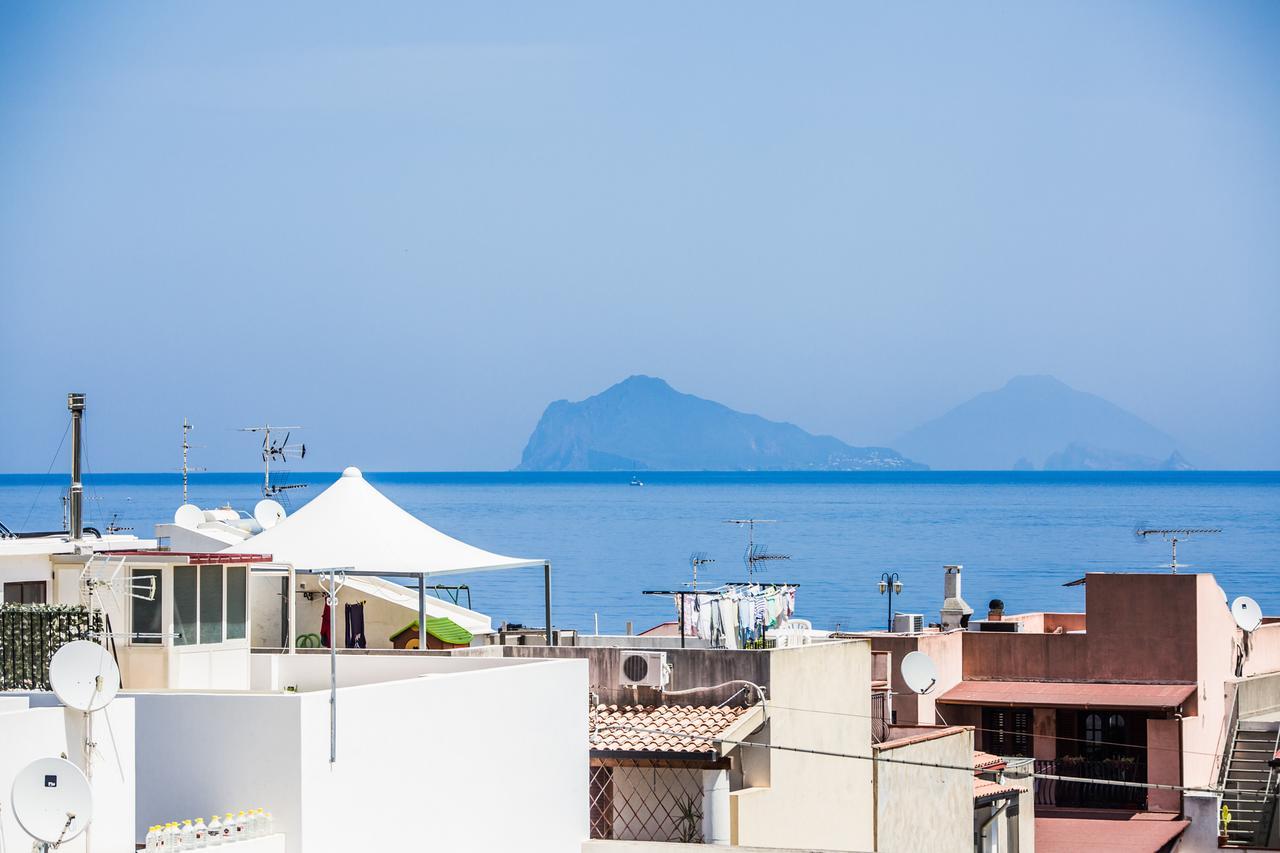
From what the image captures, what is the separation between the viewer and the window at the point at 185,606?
16938 mm

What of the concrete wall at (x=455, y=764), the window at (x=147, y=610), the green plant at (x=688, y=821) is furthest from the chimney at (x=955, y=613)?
the window at (x=147, y=610)

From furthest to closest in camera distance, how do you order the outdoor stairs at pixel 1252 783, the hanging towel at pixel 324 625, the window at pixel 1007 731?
the window at pixel 1007 731 → the outdoor stairs at pixel 1252 783 → the hanging towel at pixel 324 625

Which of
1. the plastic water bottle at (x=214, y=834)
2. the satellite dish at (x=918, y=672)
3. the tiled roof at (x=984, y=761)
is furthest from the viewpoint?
the satellite dish at (x=918, y=672)

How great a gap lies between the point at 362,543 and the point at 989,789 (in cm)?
923

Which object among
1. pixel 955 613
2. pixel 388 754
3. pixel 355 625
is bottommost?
pixel 955 613

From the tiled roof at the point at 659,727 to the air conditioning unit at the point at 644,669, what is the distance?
0.30m

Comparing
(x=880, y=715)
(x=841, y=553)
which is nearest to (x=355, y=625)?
(x=880, y=715)

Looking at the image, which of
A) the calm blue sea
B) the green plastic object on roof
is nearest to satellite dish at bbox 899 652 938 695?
the green plastic object on roof

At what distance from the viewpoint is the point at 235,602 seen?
17.6 meters

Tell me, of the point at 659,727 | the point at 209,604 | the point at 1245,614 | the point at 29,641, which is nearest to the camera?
the point at 29,641

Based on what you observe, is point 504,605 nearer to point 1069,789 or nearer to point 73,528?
point 1069,789

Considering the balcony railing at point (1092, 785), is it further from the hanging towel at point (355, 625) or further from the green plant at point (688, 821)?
the green plant at point (688, 821)

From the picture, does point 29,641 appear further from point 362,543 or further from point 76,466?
point 362,543

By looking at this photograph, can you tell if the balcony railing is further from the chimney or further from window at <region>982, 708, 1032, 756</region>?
the chimney
